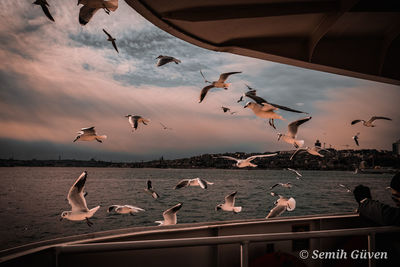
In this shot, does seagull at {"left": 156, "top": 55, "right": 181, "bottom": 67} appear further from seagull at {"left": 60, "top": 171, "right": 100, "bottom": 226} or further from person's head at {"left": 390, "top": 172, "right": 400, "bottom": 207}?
A: person's head at {"left": 390, "top": 172, "right": 400, "bottom": 207}

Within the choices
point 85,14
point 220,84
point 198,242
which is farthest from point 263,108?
point 198,242

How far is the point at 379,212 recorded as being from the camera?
1746 mm

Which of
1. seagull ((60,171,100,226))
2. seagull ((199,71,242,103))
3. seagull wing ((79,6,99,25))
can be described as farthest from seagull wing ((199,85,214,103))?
seagull ((60,171,100,226))

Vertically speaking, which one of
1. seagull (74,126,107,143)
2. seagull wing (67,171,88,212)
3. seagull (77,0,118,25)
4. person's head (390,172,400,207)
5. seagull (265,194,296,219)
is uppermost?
seagull (77,0,118,25)

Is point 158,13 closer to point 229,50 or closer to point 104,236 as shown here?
point 229,50

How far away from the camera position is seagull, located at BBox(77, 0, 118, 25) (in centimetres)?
274

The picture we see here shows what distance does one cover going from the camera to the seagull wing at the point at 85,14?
302cm

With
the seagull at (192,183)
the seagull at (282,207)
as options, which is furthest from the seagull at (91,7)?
the seagull at (282,207)

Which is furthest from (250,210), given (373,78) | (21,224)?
(373,78)

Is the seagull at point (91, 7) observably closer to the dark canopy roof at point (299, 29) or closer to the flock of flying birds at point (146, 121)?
the flock of flying birds at point (146, 121)

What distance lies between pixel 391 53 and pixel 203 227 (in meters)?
2.53

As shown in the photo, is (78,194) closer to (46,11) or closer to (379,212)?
(46,11)

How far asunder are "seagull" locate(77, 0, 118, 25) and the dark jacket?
8.28ft

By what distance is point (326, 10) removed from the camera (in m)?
2.39
